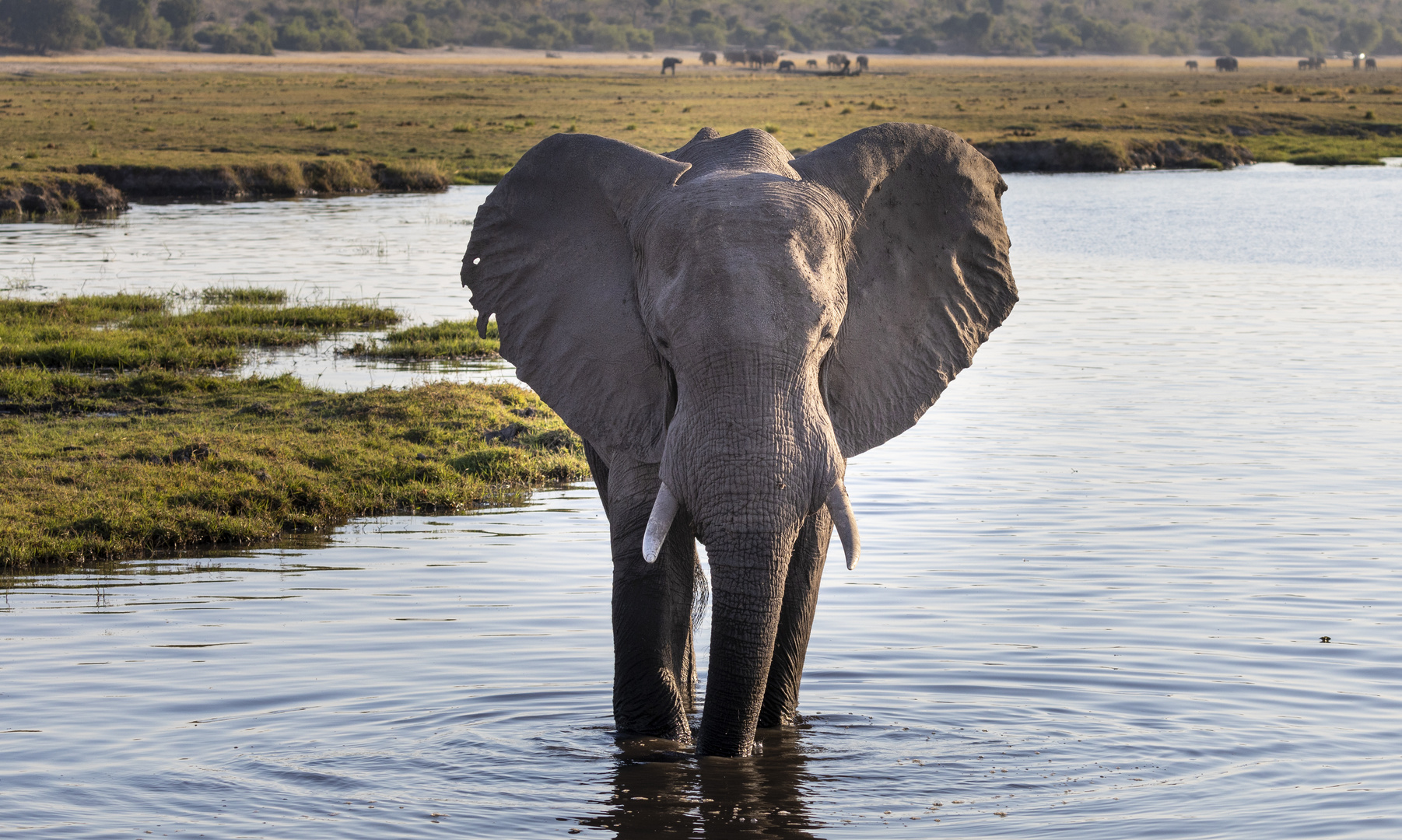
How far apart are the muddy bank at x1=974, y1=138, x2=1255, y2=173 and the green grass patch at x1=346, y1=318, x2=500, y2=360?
3003 centimetres

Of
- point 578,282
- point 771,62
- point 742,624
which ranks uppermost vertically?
point 578,282

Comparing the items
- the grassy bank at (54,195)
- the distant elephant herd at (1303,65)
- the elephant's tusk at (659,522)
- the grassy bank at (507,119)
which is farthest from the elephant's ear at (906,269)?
the distant elephant herd at (1303,65)

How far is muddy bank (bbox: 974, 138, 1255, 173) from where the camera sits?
4709cm

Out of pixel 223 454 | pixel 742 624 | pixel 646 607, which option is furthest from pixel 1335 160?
pixel 742 624

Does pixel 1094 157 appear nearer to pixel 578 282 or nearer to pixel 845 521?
pixel 578 282

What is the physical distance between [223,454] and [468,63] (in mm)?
104320

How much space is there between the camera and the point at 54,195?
35.4m

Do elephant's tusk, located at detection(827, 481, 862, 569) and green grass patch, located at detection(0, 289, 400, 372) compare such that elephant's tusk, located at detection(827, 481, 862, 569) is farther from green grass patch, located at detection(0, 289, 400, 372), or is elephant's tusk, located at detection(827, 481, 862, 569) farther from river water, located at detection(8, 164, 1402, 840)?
green grass patch, located at detection(0, 289, 400, 372)

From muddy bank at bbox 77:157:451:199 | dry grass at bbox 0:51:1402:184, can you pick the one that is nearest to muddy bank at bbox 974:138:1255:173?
dry grass at bbox 0:51:1402:184

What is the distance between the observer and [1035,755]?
7156 millimetres

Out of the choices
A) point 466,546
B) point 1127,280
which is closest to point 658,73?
point 1127,280

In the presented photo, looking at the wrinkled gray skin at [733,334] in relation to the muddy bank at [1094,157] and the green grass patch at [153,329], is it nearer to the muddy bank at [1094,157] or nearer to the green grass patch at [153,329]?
the green grass patch at [153,329]

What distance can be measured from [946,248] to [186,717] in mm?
3967

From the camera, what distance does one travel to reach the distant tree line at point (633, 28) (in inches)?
4840
